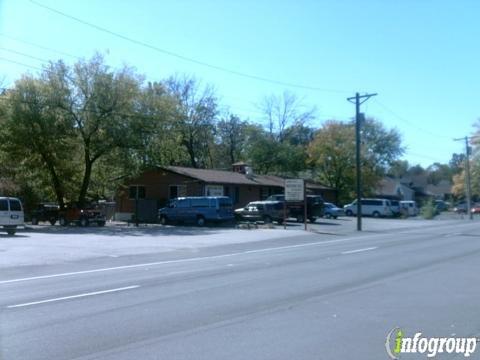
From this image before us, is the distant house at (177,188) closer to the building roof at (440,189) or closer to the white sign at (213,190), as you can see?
the white sign at (213,190)

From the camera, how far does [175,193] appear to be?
4778 centimetres

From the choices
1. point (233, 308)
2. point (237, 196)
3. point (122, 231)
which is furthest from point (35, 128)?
point (233, 308)

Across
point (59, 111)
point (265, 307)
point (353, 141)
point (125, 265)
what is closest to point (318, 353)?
point (265, 307)

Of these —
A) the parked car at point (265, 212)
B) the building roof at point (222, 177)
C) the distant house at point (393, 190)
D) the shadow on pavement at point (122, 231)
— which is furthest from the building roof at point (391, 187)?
the shadow on pavement at point (122, 231)

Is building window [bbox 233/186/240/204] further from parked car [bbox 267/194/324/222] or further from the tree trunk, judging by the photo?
the tree trunk

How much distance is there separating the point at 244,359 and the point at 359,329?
2.14m

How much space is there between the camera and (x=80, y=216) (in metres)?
40.1

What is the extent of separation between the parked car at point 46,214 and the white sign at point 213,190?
435 inches

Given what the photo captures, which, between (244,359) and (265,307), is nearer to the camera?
(244,359)

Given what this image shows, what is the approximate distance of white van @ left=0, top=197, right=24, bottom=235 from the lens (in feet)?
99.5

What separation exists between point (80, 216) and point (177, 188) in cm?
952

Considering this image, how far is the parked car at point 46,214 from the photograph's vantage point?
141ft

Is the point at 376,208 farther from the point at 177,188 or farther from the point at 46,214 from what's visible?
the point at 46,214

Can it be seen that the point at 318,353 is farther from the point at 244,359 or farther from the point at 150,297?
the point at 150,297
